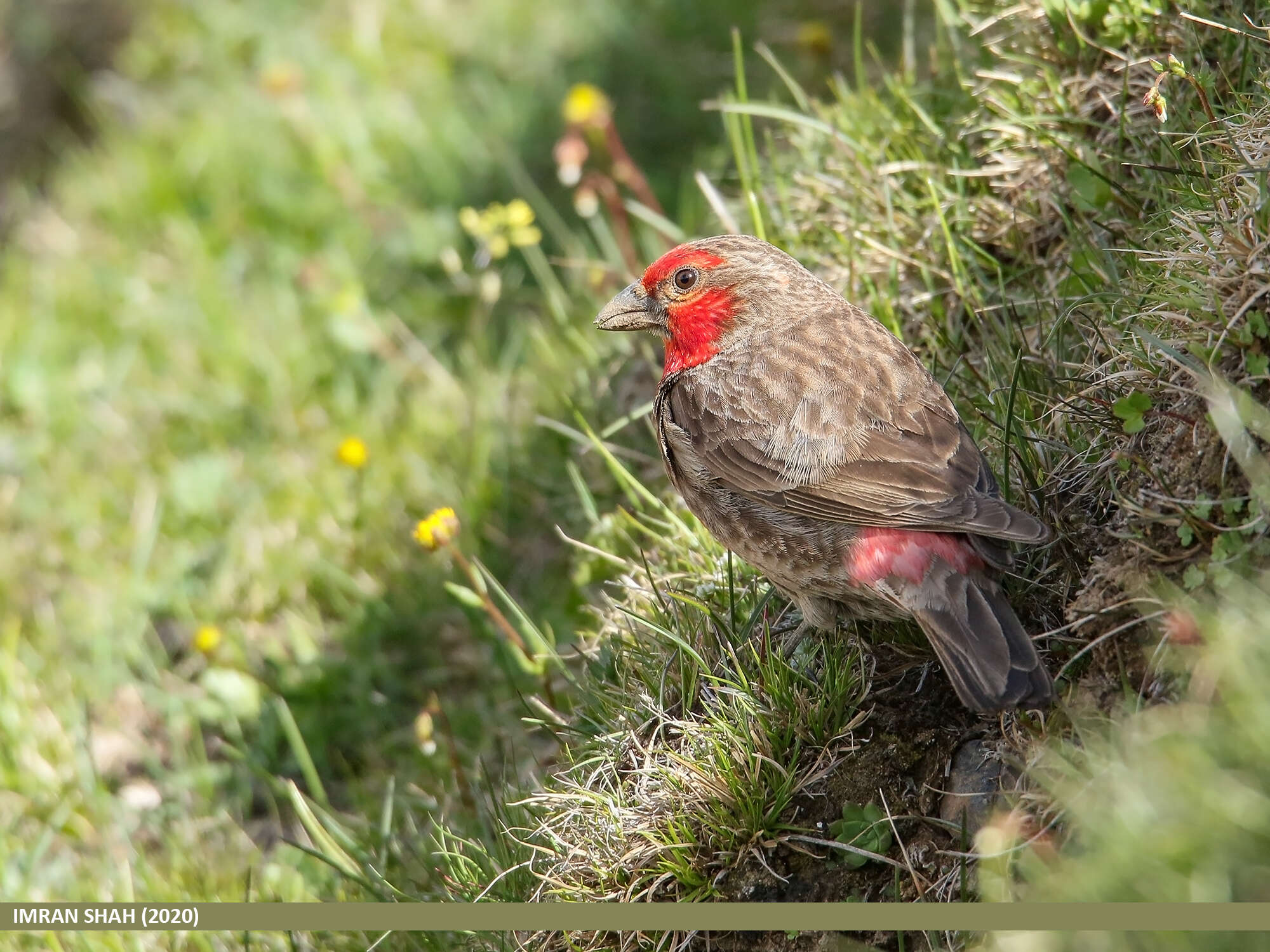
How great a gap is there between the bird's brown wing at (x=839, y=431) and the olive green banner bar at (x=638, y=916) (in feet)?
2.93

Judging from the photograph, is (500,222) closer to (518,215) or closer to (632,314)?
(518,215)

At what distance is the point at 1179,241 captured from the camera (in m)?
3.06

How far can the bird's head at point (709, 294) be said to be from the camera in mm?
3830

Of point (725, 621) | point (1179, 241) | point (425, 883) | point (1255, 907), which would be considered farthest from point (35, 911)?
point (1179, 241)

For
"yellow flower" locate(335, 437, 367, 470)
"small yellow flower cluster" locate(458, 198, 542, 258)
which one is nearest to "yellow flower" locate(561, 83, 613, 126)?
"small yellow flower cluster" locate(458, 198, 542, 258)

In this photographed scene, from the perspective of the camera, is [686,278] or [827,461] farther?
[686,278]

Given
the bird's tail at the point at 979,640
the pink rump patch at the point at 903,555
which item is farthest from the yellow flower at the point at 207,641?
the bird's tail at the point at 979,640

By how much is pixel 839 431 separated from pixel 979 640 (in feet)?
2.59

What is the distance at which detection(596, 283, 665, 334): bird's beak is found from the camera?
399cm

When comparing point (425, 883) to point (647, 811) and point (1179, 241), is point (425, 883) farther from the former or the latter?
point (1179, 241)

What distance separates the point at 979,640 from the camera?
2.77 m

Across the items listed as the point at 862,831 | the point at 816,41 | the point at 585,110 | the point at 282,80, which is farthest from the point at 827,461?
the point at 282,80

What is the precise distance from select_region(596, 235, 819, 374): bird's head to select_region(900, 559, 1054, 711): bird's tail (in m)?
1.13

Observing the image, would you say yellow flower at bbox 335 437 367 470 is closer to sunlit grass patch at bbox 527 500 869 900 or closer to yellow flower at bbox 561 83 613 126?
yellow flower at bbox 561 83 613 126
